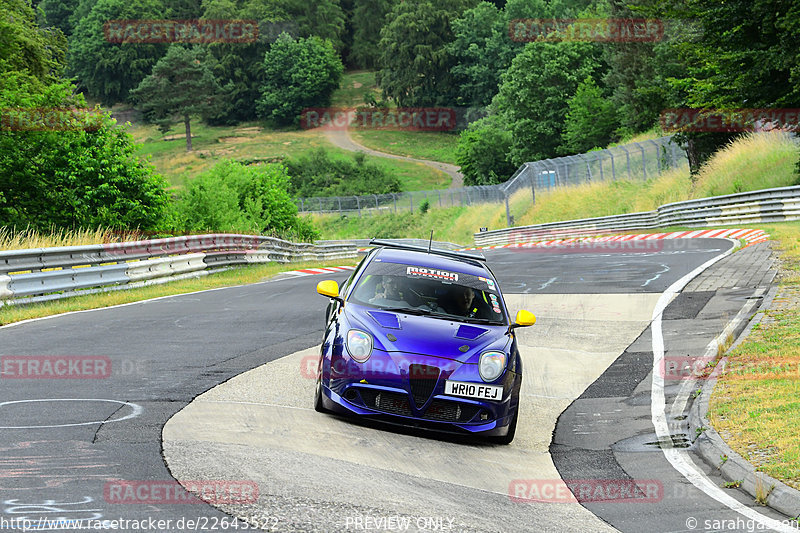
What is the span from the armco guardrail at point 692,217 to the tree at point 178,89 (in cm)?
9207

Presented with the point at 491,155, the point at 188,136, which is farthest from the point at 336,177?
the point at 188,136

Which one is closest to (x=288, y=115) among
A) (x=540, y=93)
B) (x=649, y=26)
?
(x=540, y=93)

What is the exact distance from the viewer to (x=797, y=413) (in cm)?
823

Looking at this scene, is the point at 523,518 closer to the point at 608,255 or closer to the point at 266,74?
the point at 608,255

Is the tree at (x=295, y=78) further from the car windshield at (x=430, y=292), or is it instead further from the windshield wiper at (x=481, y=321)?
the windshield wiper at (x=481, y=321)

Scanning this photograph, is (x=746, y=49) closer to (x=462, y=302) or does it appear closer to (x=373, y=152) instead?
(x=462, y=302)

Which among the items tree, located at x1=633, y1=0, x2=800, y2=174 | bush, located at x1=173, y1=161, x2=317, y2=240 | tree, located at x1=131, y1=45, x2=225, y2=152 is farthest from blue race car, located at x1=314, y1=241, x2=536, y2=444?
tree, located at x1=131, y1=45, x2=225, y2=152

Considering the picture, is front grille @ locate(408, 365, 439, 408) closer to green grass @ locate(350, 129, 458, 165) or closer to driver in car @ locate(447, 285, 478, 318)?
driver in car @ locate(447, 285, 478, 318)

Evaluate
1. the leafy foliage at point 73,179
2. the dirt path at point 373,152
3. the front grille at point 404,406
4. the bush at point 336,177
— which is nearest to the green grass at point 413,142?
the dirt path at point 373,152

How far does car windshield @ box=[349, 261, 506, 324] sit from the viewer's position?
→ 9.01 metres

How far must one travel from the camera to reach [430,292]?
931 cm

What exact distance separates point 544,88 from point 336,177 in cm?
3235

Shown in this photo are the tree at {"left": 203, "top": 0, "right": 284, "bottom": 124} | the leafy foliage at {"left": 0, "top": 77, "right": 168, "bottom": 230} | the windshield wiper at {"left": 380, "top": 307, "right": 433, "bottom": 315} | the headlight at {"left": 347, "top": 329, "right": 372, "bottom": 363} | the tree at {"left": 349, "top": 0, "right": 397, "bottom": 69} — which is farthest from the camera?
the tree at {"left": 349, "top": 0, "right": 397, "bottom": 69}

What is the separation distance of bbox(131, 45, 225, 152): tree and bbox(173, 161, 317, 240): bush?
88.5m
